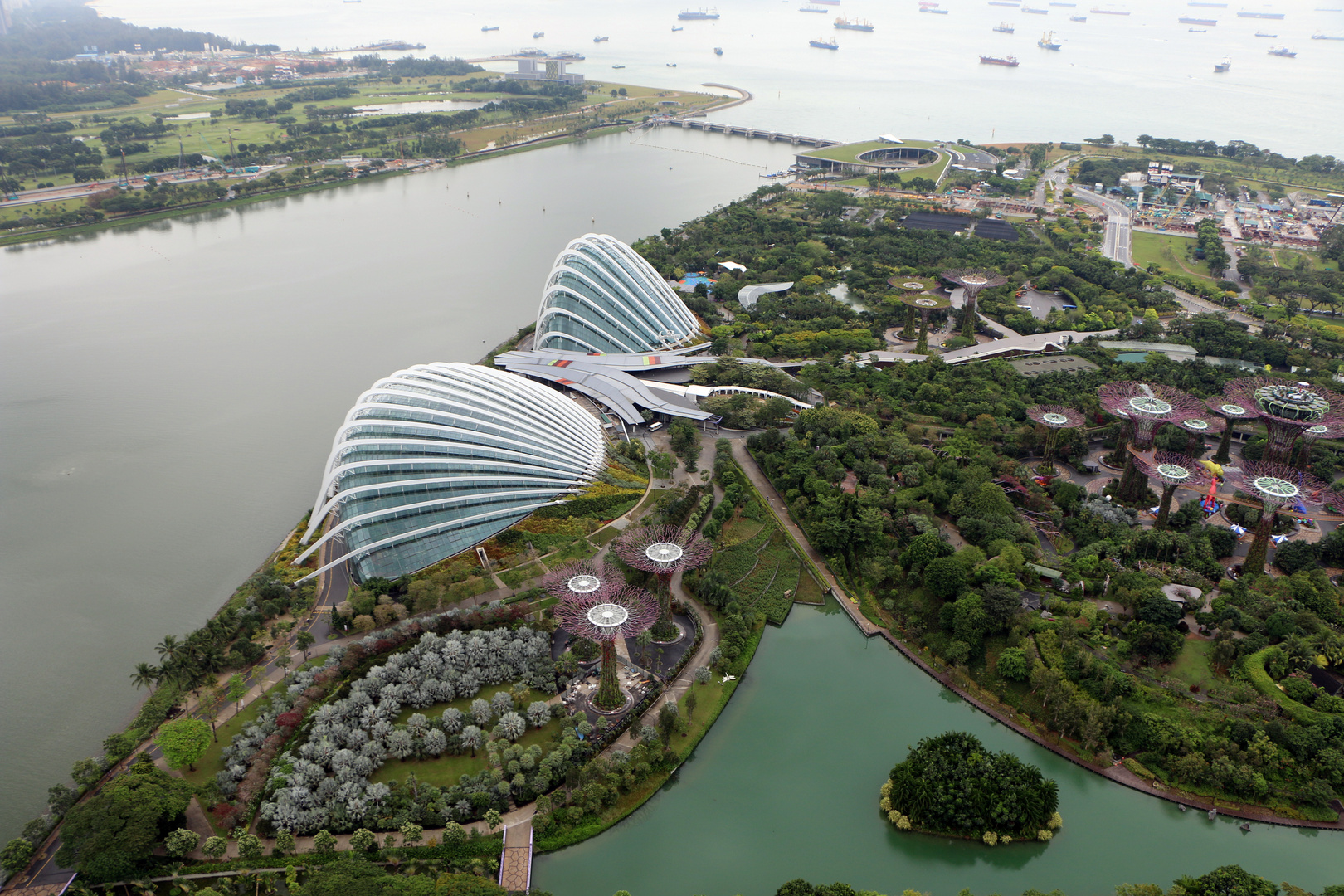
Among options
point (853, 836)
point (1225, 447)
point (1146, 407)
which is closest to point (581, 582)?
point (853, 836)

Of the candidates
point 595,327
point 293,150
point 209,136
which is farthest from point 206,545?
point 209,136

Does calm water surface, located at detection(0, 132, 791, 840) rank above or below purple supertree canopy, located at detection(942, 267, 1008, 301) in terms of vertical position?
below

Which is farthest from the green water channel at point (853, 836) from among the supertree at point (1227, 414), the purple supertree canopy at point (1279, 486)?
the supertree at point (1227, 414)

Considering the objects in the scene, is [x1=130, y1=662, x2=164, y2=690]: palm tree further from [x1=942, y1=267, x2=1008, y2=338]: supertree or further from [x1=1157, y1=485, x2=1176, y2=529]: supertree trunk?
[x1=942, y1=267, x2=1008, y2=338]: supertree

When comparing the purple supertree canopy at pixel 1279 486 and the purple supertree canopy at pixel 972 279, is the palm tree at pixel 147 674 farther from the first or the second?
the purple supertree canopy at pixel 972 279

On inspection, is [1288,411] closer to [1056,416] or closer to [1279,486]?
[1279,486]

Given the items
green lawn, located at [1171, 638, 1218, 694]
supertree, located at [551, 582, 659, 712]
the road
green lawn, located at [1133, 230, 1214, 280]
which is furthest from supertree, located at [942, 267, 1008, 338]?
supertree, located at [551, 582, 659, 712]
